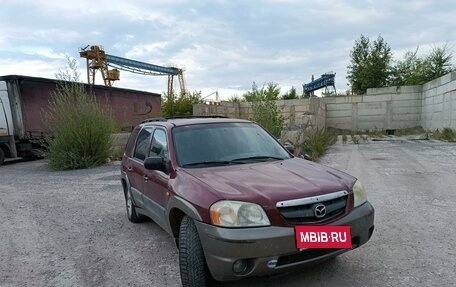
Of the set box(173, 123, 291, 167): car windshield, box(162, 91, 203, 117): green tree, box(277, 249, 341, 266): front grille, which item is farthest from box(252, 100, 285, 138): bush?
box(162, 91, 203, 117): green tree

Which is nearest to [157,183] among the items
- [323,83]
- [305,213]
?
[305,213]

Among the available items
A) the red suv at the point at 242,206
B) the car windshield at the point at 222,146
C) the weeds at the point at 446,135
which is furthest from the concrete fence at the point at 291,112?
the red suv at the point at 242,206

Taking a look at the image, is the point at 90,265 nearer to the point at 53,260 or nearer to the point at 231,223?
the point at 53,260

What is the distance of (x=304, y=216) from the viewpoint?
3.03 metres

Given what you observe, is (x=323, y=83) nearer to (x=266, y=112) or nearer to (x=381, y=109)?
(x=381, y=109)

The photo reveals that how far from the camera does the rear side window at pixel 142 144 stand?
4939mm

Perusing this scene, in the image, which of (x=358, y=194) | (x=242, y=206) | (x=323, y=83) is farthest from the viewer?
(x=323, y=83)

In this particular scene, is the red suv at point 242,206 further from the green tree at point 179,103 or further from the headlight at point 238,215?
the green tree at point 179,103

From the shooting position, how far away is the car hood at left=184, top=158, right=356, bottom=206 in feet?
10.00

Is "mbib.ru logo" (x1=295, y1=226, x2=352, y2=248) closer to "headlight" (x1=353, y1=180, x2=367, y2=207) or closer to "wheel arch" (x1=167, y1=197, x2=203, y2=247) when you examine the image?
"headlight" (x1=353, y1=180, x2=367, y2=207)

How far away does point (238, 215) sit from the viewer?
2.95 m

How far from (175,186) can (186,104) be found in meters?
25.2

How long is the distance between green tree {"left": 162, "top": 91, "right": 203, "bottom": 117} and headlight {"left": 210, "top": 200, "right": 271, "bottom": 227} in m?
24.7

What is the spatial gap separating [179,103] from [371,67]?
49.5ft
